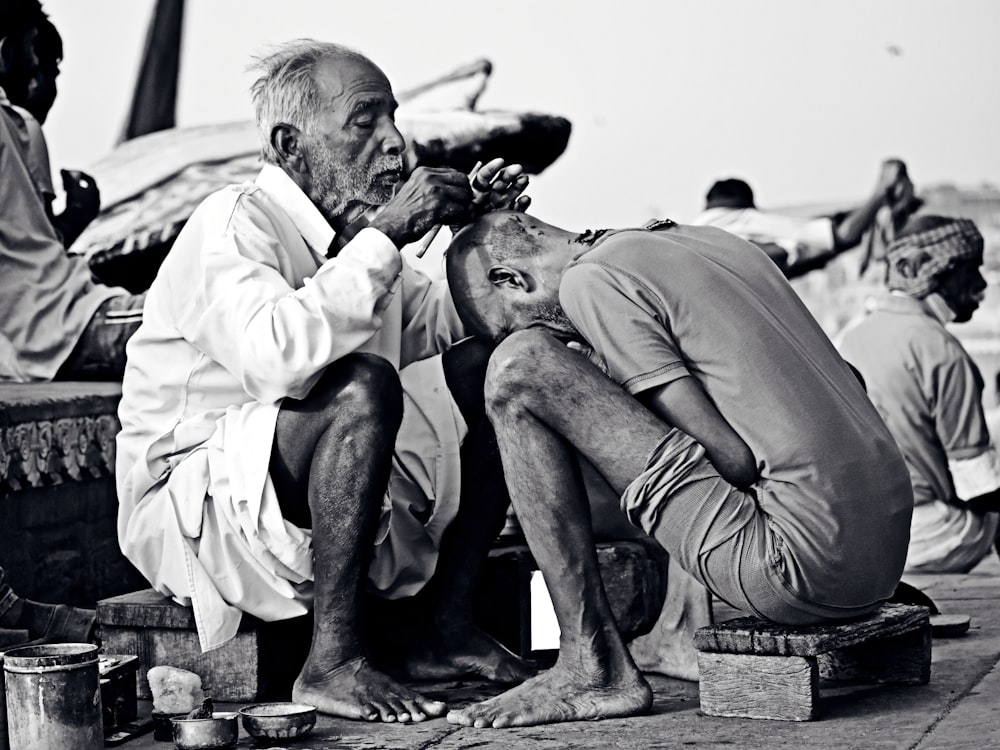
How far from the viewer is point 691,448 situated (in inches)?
104

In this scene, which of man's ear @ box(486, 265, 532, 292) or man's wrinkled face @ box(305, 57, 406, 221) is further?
man's wrinkled face @ box(305, 57, 406, 221)

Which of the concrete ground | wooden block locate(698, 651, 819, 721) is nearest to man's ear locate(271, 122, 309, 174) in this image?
the concrete ground

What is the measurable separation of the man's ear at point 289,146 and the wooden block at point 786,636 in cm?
147

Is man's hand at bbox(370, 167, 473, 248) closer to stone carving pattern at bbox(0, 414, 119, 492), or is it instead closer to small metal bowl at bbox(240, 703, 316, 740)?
small metal bowl at bbox(240, 703, 316, 740)

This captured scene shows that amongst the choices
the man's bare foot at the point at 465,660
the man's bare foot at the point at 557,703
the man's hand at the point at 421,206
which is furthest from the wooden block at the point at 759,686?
the man's hand at the point at 421,206

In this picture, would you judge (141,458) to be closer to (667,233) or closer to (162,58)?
(667,233)

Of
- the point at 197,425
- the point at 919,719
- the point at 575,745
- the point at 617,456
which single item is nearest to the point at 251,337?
the point at 197,425

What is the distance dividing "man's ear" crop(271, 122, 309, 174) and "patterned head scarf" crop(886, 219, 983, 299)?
296 centimetres

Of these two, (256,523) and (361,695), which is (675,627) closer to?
(361,695)

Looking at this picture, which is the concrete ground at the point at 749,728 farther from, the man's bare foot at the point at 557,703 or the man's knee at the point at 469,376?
the man's knee at the point at 469,376

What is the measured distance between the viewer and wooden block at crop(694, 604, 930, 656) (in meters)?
2.68

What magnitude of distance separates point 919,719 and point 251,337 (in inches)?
59.7

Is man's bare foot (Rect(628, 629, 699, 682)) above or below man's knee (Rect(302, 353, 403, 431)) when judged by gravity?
below

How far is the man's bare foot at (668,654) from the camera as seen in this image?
10.5ft
